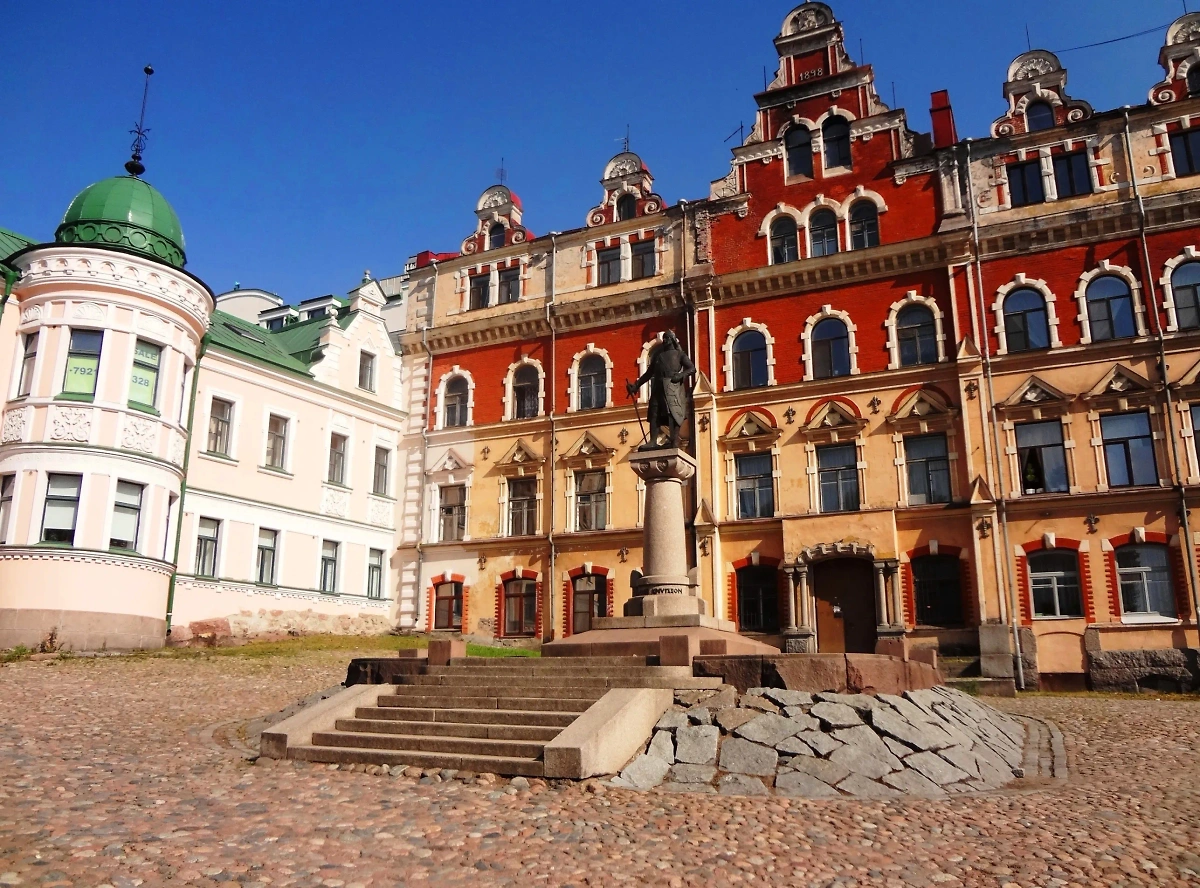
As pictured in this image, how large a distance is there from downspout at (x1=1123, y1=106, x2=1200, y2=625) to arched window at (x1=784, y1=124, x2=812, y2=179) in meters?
9.41

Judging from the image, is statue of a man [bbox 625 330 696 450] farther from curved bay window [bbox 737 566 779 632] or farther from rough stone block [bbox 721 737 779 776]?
curved bay window [bbox 737 566 779 632]

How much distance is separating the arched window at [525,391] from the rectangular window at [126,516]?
13480mm

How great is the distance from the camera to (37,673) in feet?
62.2

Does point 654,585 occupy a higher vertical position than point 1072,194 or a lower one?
lower

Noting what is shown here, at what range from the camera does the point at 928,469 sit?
2805 cm

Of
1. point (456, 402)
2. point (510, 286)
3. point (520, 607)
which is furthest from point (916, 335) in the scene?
point (456, 402)

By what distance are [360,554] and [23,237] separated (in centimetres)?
1447

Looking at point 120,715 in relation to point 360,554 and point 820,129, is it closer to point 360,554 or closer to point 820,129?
point 360,554

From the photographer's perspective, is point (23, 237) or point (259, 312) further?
→ point (259, 312)

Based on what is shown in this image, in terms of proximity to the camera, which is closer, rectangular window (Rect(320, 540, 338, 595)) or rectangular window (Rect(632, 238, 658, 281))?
rectangular window (Rect(320, 540, 338, 595))

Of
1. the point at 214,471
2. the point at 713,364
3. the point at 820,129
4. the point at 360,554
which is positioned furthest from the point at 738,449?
the point at 214,471

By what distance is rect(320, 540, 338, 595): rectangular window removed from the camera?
106ft

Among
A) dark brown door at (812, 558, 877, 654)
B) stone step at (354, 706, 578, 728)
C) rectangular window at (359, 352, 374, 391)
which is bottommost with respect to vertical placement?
stone step at (354, 706, 578, 728)

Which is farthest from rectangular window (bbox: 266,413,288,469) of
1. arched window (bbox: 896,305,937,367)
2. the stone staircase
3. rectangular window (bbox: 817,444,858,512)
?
arched window (bbox: 896,305,937,367)
